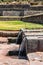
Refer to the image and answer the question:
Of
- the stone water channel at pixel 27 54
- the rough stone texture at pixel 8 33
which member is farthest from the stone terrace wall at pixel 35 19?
the stone water channel at pixel 27 54

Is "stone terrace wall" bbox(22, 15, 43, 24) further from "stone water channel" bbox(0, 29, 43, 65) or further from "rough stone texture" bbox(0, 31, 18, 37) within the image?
"stone water channel" bbox(0, 29, 43, 65)

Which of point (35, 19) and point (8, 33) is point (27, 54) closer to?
point (8, 33)

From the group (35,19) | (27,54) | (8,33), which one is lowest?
(35,19)

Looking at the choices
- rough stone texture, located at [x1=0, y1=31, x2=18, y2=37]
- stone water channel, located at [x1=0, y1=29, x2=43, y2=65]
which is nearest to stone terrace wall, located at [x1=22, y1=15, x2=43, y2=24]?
rough stone texture, located at [x1=0, y1=31, x2=18, y2=37]

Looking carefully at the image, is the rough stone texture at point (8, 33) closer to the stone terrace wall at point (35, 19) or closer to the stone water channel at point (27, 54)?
the stone water channel at point (27, 54)

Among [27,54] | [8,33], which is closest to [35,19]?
[8,33]

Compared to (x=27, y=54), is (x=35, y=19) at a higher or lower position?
lower

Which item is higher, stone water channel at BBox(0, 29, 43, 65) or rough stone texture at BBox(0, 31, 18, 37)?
stone water channel at BBox(0, 29, 43, 65)

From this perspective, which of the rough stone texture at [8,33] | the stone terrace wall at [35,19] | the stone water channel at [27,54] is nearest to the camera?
the stone water channel at [27,54]

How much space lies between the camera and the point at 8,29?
11836mm

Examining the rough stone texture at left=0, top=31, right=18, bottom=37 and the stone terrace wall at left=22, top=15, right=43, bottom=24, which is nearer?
the rough stone texture at left=0, top=31, right=18, bottom=37

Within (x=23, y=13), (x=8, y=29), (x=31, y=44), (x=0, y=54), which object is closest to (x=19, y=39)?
(x=8, y=29)

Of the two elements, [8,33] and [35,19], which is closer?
[8,33]

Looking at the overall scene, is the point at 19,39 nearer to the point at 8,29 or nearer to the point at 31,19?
the point at 8,29
